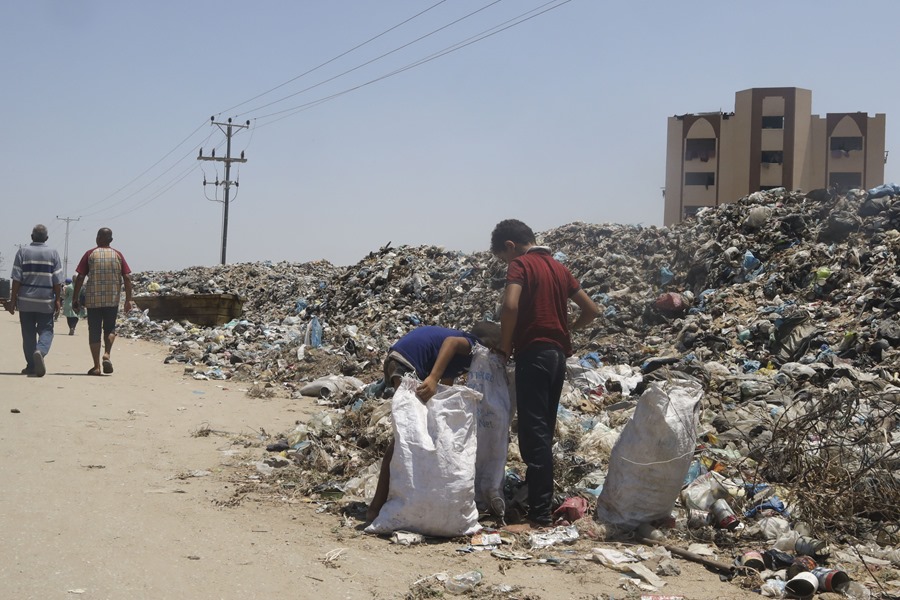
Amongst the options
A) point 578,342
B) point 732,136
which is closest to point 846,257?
point 578,342

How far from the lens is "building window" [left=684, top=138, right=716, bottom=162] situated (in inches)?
1640

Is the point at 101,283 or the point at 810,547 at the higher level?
the point at 101,283

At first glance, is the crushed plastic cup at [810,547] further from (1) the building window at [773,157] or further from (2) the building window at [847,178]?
(2) the building window at [847,178]

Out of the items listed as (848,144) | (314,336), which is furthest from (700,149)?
(314,336)

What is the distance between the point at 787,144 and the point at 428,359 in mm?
39178

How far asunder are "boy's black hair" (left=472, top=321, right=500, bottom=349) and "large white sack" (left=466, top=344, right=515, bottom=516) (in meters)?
0.05

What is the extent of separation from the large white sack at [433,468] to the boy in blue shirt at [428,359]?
0.13 m

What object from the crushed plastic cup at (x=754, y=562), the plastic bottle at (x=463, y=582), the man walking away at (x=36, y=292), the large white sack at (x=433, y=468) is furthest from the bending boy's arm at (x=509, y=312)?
the man walking away at (x=36, y=292)

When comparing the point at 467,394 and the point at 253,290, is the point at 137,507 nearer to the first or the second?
the point at 467,394

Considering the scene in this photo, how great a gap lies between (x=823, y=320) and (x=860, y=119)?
35189 mm

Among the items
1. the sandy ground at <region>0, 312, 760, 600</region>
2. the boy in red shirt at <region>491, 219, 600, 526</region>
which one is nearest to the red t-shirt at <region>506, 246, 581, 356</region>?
the boy in red shirt at <region>491, 219, 600, 526</region>

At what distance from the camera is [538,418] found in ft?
14.0

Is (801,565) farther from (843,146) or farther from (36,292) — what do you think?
(843,146)

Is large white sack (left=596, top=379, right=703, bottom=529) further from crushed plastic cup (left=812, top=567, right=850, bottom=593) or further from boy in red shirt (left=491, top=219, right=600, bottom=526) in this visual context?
crushed plastic cup (left=812, top=567, right=850, bottom=593)
